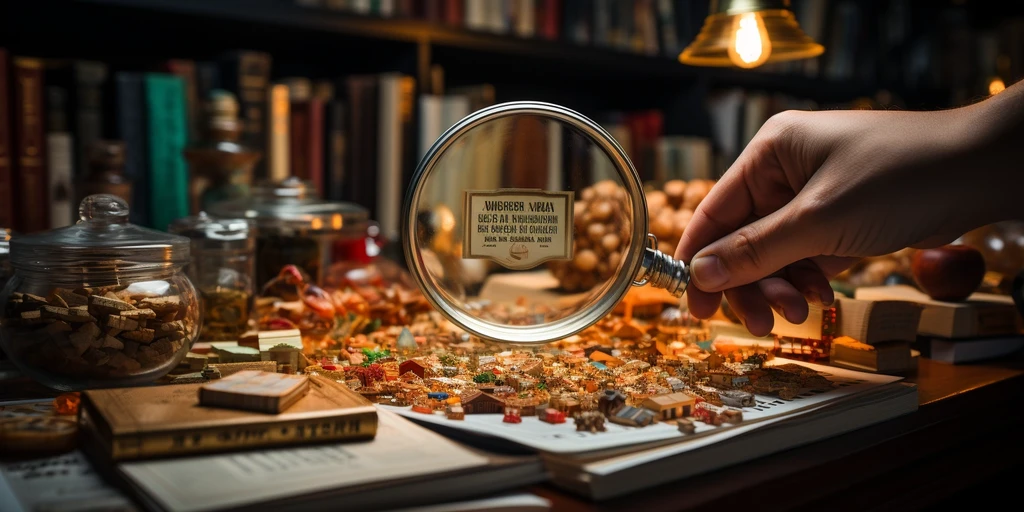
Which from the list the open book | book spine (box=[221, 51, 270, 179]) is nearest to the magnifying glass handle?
the open book

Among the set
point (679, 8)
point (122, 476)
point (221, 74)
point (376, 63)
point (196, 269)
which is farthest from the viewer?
point (679, 8)

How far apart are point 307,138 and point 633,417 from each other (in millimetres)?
1249

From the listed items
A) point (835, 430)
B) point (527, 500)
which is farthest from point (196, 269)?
point (835, 430)

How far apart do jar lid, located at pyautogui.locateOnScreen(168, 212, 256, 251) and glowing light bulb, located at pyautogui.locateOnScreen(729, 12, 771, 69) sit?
702 mm

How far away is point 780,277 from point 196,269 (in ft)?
2.24

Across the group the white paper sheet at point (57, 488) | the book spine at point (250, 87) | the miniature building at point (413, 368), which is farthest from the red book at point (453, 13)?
the white paper sheet at point (57, 488)

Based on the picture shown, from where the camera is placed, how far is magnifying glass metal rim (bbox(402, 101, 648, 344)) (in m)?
0.81

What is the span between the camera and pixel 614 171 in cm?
86

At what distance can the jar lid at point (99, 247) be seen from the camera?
716mm

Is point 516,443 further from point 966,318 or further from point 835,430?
point 966,318

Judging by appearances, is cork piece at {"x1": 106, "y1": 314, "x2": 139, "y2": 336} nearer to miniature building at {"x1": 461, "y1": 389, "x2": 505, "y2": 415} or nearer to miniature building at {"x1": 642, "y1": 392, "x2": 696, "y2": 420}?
miniature building at {"x1": 461, "y1": 389, "x2": 505, "y2": 415}

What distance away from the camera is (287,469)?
515mm

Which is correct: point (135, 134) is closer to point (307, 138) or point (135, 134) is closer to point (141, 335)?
point (307, 138)

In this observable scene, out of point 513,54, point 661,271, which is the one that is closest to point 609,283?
point 661,271
